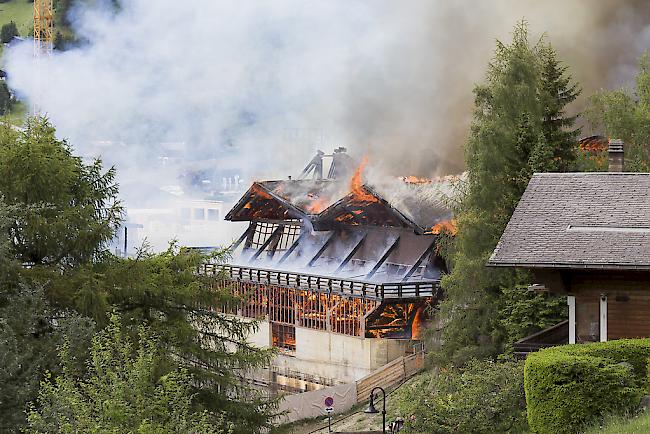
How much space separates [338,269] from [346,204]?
2.82m

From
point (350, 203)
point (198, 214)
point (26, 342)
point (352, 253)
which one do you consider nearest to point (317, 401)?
point (352, 253)

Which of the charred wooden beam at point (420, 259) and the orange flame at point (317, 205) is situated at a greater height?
the orange flame at point (317, 205)

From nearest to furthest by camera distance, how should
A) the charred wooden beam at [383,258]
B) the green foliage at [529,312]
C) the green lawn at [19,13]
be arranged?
the green foliage at [529,312] < the charred wooden beam at [383,258] < the green lawn at [19,13]

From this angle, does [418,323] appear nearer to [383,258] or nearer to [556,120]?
[383,258]

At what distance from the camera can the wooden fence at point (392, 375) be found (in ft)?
126

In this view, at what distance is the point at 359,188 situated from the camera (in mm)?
47812

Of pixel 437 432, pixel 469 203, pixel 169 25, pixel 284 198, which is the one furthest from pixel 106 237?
pixel 169 25

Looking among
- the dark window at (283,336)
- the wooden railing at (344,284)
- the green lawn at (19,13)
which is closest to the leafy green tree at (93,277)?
the wooden railing at (344,284)

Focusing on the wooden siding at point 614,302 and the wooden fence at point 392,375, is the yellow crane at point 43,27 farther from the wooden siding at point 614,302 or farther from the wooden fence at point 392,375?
the wooden siding at point 614,302

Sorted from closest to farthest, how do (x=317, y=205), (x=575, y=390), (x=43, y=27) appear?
(x=575, y=390), (x=317, y=205), (x=43, y=27)

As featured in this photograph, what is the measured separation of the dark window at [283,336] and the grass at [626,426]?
30.5 meters

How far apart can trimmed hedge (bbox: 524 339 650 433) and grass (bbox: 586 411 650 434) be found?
371mm

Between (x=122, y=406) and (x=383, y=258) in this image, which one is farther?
(x=383, y=258)

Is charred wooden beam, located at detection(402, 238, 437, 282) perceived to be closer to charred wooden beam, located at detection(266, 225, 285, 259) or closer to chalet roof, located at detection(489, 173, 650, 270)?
charred wooden beam, located at detection(266, 225, 285, 259)
